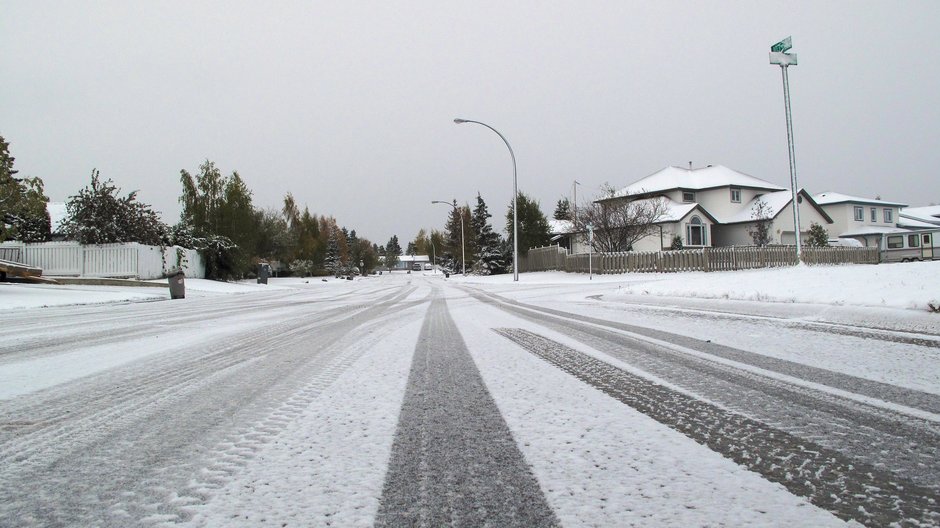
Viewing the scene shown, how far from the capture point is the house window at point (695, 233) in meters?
40.1

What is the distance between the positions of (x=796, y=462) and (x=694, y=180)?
48830mm

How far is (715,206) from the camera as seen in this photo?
44406 millimetres

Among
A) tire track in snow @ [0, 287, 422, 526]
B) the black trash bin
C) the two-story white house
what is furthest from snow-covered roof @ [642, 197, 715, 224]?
tire track in snow @ [0, 287, 422, 526]

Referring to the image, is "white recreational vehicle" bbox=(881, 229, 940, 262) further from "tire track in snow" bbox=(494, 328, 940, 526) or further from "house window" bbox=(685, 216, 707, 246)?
"tire track in snow" bbox=(494, 328, 940, 526)

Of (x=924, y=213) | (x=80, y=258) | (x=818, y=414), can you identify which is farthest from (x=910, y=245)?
(x=80, y=258)

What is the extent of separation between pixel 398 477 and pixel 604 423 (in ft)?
3.35

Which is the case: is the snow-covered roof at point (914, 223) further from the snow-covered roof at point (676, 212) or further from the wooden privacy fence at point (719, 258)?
the snow-covered roof at point (676, 212)

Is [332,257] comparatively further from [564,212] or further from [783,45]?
[783,45]

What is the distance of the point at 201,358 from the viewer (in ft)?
13.6

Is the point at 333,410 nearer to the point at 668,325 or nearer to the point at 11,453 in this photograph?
the point at 11,453

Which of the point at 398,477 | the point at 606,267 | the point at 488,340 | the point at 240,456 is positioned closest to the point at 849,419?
the point at 398,477

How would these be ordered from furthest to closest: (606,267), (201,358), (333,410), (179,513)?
1. (606,267)
2. (201,358)
3. (333,410)
4. (179,513)

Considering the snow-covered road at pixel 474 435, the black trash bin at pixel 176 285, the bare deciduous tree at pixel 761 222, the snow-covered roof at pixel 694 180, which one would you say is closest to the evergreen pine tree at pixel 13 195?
the black trash bin at pixel 176 285

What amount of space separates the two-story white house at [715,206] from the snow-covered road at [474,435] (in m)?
35.7
